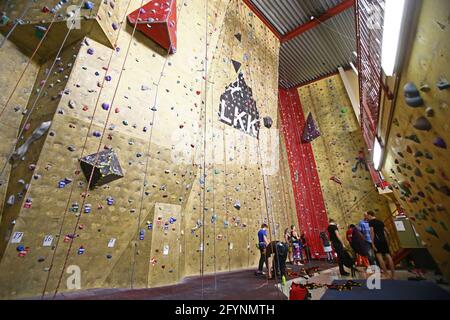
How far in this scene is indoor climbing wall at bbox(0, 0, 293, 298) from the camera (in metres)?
2.08

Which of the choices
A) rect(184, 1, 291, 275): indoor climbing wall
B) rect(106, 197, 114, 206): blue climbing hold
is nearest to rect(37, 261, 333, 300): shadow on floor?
rect(184, 1, 291, 275): indoor climbing wall

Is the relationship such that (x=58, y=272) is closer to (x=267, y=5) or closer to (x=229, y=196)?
(x=229, y=196)

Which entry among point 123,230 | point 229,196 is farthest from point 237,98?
point 123,230

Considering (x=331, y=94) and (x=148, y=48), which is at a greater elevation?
(x=331, y=94)

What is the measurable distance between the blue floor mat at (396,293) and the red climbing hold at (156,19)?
3605 millimetres

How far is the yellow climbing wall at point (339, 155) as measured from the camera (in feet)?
22.9

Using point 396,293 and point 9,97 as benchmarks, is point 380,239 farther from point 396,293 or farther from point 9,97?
point 9,97

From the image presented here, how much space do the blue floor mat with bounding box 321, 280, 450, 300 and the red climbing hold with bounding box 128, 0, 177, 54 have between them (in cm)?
361

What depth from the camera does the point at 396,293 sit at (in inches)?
90.7

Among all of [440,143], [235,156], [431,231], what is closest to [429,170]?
[440,143]

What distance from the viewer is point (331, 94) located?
28.0 ft

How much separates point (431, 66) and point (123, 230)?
3.03m

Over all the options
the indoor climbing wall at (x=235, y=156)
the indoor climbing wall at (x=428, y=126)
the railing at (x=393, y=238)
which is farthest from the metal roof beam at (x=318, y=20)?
the railing at (x=393, y=238)

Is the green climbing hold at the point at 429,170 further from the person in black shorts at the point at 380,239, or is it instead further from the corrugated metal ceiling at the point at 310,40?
the corrugated metal ceiling at the point at 310,40
